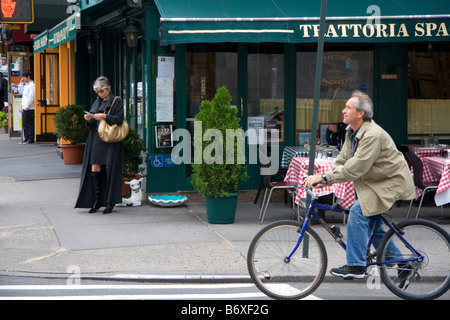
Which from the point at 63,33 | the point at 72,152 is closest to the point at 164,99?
the point at 63,33

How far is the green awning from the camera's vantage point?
10.4 meters

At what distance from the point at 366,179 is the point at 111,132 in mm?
4924

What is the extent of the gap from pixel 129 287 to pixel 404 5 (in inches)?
270

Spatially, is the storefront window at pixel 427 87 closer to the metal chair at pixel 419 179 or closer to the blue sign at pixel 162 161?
the metal chair at pixel 419 179

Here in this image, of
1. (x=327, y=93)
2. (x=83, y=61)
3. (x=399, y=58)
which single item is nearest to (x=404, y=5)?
(x=399, y=58)

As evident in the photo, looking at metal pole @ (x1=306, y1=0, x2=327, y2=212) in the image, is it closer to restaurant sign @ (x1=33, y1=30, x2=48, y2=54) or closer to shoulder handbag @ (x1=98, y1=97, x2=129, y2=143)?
shoulder handbag @ (x1=98, y1=97, x2=129, y2=143)

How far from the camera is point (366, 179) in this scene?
6645mm

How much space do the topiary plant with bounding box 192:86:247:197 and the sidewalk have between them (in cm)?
60

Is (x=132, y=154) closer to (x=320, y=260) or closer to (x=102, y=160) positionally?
(x=102, y=160)

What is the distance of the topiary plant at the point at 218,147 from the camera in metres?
9.97

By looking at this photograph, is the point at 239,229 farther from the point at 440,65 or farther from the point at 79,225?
the point at 440,65

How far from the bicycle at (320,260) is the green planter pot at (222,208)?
3.65 m

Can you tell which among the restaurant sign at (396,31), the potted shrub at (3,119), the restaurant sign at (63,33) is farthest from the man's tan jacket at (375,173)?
the potted shrub at (3,119)

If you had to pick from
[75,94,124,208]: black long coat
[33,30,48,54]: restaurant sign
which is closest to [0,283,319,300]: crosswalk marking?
[75,94,124,208]: black long coat
